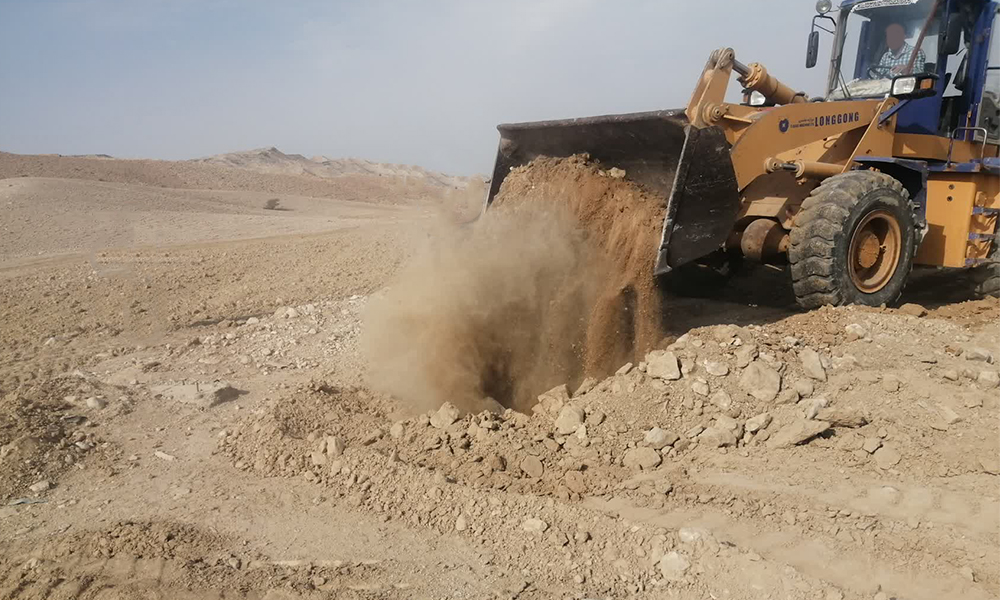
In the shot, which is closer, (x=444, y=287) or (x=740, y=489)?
(x=740, y=489)

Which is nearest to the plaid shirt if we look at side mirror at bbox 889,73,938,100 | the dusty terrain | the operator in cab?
the operator in cab

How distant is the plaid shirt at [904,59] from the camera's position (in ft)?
23.3

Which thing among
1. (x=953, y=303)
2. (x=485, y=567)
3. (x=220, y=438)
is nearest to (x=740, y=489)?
(x=485, y=567)

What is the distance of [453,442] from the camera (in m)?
4.56

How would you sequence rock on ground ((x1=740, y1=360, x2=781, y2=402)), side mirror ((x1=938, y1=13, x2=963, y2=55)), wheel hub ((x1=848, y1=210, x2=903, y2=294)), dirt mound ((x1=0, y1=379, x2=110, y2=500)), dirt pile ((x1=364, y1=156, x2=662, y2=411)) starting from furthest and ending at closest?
side mirror ((x1=938, y1=13, x2=963, y2=55))
wheel hub ((x1=848, y1=210, x2=903, y2=294))
dirt pile ((x1=364, y1=156, x2=662, y2=411))
rock on ground ((x1=740, y1=360, x2=781, y2=402))
dirt mound ((x1=0, y1=379, x2=110, y2=500))

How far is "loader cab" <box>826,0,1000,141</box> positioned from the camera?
23.2ft

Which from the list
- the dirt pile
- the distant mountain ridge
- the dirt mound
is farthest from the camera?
the distant mountain ridge

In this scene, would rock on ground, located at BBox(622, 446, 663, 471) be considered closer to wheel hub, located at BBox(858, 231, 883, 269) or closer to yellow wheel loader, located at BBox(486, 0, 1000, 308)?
yellow wheel loader, located at BBox(486, 0, 1000, 308)

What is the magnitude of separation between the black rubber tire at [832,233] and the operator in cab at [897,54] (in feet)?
5.31

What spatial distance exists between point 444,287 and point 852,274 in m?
3.46

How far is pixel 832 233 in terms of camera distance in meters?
5.80

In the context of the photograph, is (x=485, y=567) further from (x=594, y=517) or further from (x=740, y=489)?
(x=740, y=489)

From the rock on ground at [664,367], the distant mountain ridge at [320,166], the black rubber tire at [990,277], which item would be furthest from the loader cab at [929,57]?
the distant mountain ridge at [320,166]

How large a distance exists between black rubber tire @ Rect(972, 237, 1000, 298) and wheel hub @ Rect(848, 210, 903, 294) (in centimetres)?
180
